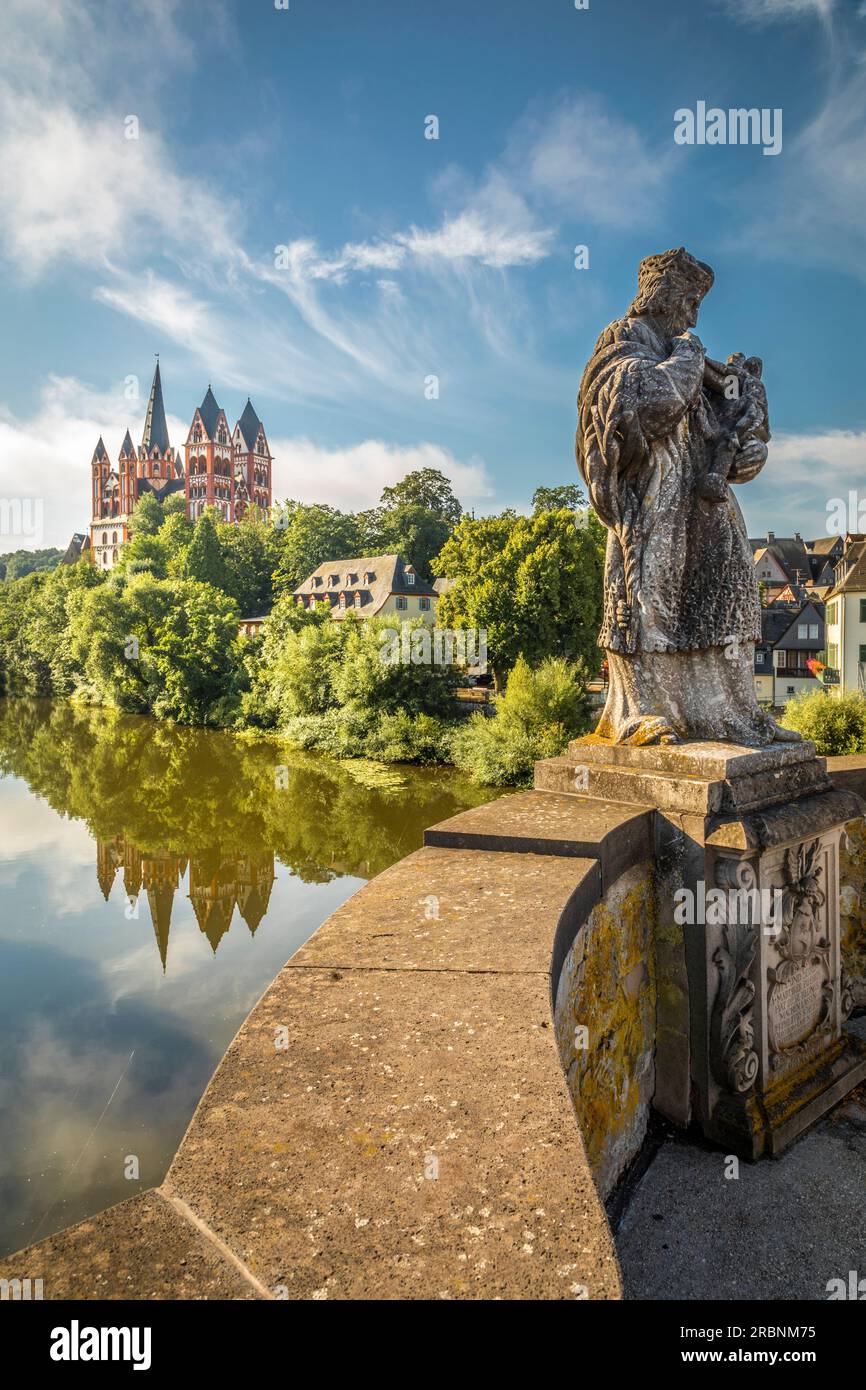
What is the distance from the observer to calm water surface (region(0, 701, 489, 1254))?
329 inches

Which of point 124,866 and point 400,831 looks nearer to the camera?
point 124,866

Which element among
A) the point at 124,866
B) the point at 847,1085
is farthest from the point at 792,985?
the point at 124,866

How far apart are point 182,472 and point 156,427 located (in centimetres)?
695

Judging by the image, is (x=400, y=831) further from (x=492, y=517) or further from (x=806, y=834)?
(x=492, y=517)

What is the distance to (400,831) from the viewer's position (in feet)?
68.5

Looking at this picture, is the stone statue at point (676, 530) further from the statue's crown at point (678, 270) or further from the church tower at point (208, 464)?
the church tower at point (208, 464)

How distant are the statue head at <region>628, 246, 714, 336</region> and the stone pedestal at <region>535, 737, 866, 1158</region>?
2.57 m

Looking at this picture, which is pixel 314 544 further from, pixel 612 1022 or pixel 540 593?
pixel 612 1022

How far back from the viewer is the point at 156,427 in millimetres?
117000

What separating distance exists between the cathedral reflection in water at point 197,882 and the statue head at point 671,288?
466 inches

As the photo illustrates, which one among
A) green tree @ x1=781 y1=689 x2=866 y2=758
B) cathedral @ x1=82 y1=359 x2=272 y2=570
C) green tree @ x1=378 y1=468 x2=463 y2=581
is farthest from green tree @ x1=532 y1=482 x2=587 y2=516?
cathedral @ x1=82 y1=359 x2=272 y2=570

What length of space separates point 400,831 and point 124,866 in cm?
663

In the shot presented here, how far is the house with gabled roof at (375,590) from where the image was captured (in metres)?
51.6

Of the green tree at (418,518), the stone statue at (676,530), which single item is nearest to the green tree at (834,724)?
the stone statue at (676,530)
